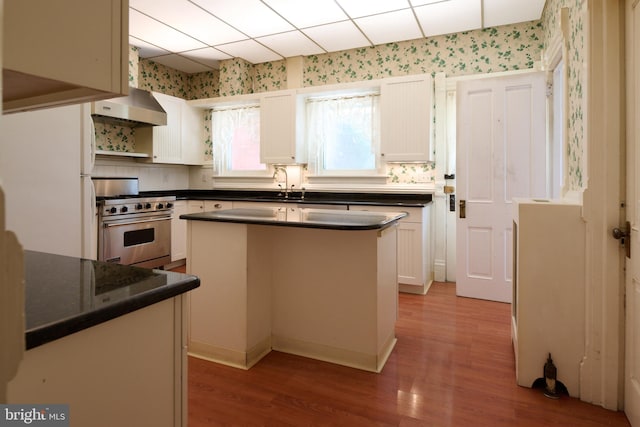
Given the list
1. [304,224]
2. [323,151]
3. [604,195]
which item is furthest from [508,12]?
[304,224]

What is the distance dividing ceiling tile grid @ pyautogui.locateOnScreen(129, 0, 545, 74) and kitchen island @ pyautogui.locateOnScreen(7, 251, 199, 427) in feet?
10.8

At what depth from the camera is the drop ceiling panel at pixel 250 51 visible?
4.53 m

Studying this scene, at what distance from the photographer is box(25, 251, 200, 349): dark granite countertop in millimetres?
652

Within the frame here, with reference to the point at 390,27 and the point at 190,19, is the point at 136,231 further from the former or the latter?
the point at 390,27

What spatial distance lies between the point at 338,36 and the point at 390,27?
58 centimetres

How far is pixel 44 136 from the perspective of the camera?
2.13 m

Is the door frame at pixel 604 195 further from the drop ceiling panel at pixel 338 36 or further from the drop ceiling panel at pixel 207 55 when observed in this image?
the drop ceiling panel at pixel 207 55

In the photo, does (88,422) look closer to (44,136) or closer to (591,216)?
(44,136)

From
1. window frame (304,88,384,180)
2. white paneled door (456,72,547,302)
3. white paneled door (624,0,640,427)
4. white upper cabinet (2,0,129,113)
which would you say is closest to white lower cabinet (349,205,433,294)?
white paneled door (456,72,547,302)

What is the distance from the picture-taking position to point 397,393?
6.49 ft

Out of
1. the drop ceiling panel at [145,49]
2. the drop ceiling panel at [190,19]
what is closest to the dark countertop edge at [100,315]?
the drop ceiling panel at [190,19]

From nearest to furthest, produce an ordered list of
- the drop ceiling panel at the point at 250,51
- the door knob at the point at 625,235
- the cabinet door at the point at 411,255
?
the door knob at the point at 625,235 < the cabinet door at the point at 411,255 < the drop ceiling panel at the point at 250,51

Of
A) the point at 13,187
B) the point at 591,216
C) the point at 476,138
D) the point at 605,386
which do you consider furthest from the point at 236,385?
the point at 476,138

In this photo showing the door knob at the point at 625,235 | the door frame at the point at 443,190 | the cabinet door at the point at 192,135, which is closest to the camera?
the door knob at the point at 625,235
